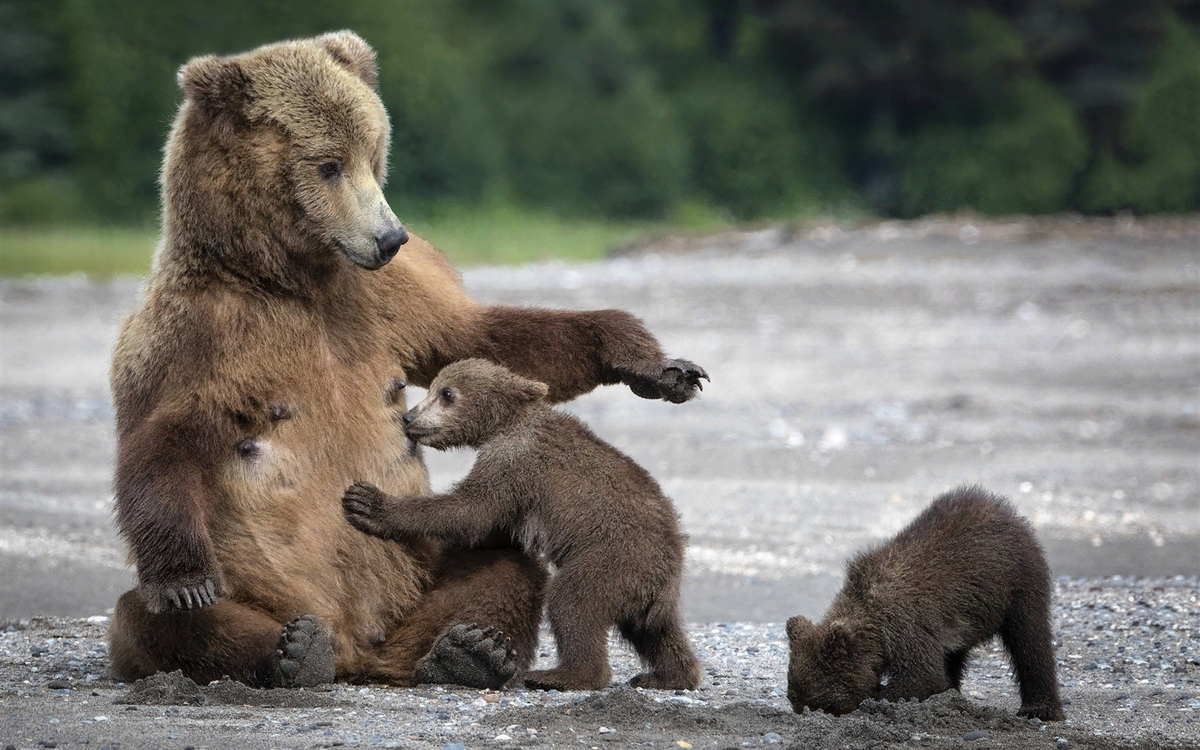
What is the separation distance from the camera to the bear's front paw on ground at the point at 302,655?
16.2 ft

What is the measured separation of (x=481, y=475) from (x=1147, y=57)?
96.6 feet

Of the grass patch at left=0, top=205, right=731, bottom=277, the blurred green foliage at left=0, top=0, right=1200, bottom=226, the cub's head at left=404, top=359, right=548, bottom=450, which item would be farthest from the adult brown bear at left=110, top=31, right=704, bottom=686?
the blurred green foliage at left=0, top=0, right=1200, bottom=226

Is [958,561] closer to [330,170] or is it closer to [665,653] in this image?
[665,653]

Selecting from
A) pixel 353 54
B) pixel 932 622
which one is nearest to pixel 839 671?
pixel 932 622

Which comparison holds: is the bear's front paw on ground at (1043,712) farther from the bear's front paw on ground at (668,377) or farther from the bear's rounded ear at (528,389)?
the bear's rounded ear at (528,389)

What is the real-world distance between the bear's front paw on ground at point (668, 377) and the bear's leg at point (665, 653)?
75 centimetres

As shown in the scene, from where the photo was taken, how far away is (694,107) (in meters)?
34.3

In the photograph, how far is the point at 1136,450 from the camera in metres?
12.1

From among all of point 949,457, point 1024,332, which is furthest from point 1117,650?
point 1024,332

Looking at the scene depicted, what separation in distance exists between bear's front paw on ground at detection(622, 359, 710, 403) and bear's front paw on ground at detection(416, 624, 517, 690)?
3.27 ft

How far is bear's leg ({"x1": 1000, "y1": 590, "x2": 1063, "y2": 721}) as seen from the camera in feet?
16.2

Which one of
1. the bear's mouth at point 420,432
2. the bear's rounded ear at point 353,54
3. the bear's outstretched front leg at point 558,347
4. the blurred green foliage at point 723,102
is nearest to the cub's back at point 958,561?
the bear's outstretched front leg at point 558,347

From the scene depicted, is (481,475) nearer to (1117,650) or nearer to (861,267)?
(1117,650)

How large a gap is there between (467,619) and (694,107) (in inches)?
1173
